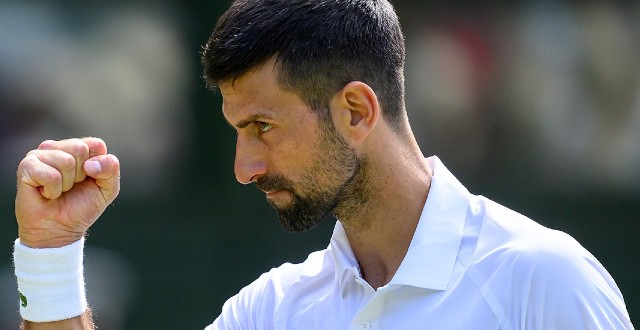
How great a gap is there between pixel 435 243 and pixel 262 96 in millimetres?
520

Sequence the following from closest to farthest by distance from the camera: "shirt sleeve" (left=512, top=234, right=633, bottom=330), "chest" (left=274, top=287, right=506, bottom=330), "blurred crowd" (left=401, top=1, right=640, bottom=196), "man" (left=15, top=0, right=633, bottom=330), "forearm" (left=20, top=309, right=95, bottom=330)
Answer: "shirt sleeve" (left=512, top=234, right=633, bottom=330) < "chest" (left=274, top=287, right=506, bottom=330) < "man" (left=15, top=0, right=633, bottom=330) < "forearm" (left=20, top=309, right=95, bottom=330) < "blurred crowd" (left=401, top=1, right=640, bottom=196)

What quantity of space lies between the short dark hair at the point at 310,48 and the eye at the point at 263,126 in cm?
10

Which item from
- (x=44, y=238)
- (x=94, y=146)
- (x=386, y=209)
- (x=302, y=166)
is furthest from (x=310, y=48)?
(x=44, y=238)

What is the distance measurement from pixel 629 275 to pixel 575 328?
11.8 feet

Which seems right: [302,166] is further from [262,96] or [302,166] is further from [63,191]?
[63,191]

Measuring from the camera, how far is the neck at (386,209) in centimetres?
279

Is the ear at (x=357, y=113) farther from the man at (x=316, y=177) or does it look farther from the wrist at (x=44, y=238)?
the wrist at (x=44, y=238)

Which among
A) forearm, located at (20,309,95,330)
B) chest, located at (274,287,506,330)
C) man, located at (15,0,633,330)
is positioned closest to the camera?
chest, located at (274,287,506,330)

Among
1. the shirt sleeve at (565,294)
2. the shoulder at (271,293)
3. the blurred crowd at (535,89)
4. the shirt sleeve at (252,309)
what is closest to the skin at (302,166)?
the shoulder at (271,293)

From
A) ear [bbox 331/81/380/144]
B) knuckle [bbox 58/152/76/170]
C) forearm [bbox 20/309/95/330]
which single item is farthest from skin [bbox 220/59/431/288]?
forearm [bbox 20/309/95/330]

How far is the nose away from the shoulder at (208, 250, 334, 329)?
0.28 meters

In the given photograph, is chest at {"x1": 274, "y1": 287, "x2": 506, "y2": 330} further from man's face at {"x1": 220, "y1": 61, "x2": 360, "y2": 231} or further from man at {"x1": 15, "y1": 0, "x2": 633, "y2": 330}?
man's face at {"x1": 220, "y1": 61, "x2": 360, "y2": 231}

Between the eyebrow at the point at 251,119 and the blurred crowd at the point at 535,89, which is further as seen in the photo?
the blurred crowd at the point at 535,89

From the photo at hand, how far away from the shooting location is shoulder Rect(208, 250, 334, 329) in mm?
2896
